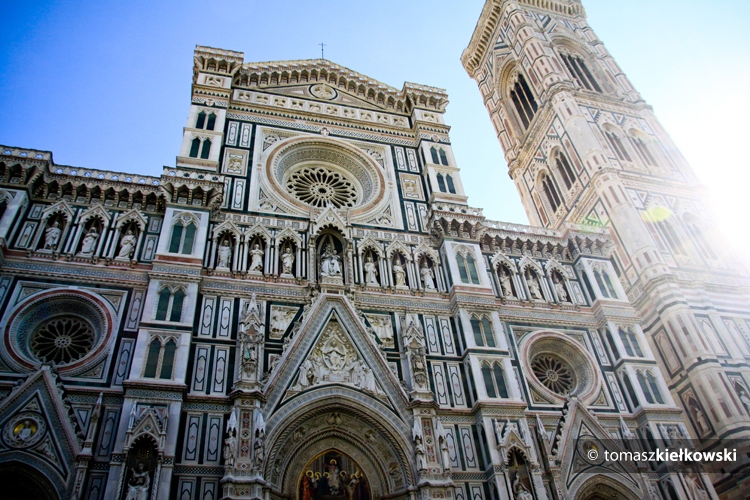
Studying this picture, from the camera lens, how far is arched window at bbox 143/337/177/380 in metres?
12.6

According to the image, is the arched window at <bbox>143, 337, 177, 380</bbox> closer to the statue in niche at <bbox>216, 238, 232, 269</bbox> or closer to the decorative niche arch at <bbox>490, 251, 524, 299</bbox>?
the statue in niche at <bbox>216, 238, 232, 269</bbox>

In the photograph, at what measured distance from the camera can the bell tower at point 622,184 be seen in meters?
17.6

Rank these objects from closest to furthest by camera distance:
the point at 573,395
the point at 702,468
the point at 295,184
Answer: the point at 702,468
the point at 573,395
the point at 295,184

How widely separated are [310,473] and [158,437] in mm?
3299

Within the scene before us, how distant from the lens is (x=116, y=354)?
1301 centimetres

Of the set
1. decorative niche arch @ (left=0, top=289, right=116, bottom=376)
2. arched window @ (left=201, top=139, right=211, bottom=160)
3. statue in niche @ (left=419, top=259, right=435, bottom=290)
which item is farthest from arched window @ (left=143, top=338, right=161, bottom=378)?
statue in niche @ (left=419, top=259, right=435, bottom=290)

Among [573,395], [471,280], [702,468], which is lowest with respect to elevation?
[702,468]

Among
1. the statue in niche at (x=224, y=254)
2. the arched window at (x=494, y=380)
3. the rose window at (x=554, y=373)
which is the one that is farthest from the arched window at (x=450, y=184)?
the statue in niche at (x=224, y=254)

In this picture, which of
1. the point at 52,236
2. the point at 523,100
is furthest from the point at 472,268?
the point at 523,100

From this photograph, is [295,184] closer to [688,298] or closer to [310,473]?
[310,473]

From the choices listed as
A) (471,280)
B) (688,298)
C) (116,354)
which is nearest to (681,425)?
(688,298)

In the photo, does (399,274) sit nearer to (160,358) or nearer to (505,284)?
(505,284)

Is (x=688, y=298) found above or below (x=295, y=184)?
below

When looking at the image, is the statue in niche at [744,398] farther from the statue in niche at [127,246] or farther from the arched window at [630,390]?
the statue in niche at [127,246]
